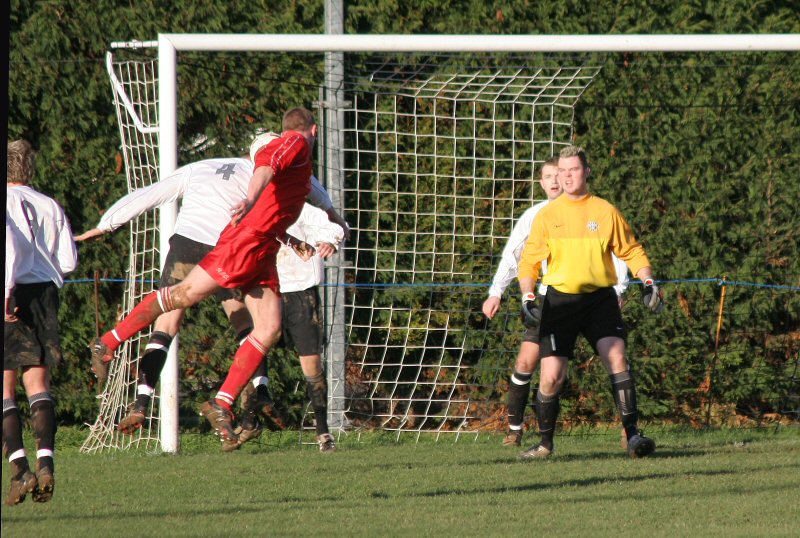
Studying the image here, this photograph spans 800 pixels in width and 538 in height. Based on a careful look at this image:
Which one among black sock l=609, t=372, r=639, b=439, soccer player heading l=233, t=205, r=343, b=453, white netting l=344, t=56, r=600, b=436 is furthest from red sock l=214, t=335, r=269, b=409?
white netting l=344, t=56, r=600, b=436

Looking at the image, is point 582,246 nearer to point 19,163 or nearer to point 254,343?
point 254,343

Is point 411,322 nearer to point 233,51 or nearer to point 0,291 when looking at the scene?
point 233,51

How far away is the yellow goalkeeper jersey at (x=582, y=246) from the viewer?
282 inches

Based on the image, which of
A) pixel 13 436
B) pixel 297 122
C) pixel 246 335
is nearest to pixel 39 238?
pixel 13 436

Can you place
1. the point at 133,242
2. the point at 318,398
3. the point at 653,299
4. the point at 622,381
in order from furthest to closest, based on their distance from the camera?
1. the point at 133,242
2. the point at 318,398
3. the point at 622,381
4. the point at 653,299

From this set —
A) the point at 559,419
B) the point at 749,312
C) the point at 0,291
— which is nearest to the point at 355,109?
the point at 559,419

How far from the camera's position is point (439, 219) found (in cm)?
1011

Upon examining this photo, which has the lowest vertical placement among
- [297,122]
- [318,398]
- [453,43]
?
[318,398]

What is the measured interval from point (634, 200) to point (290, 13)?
3.31m

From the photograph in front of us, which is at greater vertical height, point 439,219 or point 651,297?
point 439,219

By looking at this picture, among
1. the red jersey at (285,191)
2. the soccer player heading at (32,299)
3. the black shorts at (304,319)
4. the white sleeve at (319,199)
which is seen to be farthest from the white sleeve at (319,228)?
the soccer player heading at (32,299)

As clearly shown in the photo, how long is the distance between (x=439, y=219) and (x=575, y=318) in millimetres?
3006

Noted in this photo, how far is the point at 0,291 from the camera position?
10.9 feet

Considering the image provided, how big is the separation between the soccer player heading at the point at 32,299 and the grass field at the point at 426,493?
0.41 metres
